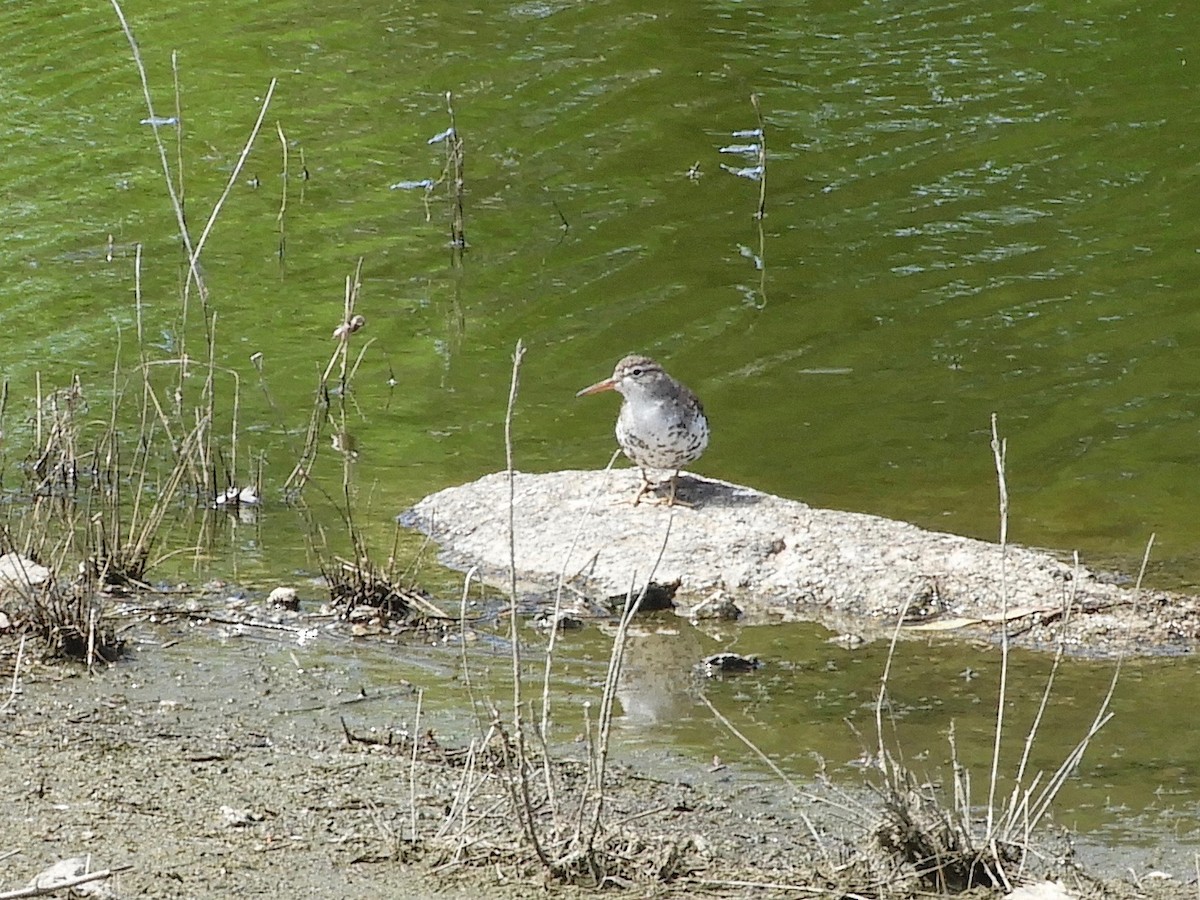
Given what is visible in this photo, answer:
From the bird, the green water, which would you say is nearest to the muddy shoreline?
the green water

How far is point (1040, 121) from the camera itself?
17656 millimetres

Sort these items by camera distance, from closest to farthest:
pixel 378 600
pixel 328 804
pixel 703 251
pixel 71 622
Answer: pixel 328 804 < pixel 71 622 < pixel 378 600 < pixel 703 251

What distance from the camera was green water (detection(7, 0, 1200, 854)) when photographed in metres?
10.8

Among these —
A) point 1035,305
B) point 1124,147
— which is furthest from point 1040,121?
point 1035,305

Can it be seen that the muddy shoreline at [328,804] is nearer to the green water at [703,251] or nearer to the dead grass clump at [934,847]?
the dead grass clump at [934,847]

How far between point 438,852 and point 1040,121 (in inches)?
548

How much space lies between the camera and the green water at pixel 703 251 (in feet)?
35.4

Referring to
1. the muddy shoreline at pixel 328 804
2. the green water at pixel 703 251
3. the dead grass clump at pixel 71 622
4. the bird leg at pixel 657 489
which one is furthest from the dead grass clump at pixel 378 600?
the bird leg at pixel 657 489

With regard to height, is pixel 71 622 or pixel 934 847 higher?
pixel 934 847

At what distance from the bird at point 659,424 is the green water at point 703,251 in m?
1.41

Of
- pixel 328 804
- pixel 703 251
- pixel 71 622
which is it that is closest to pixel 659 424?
pixel 71 622

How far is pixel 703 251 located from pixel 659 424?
627 centimetres

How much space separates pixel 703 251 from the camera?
1545cm

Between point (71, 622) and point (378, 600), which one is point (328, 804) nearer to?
point (71, 622)
